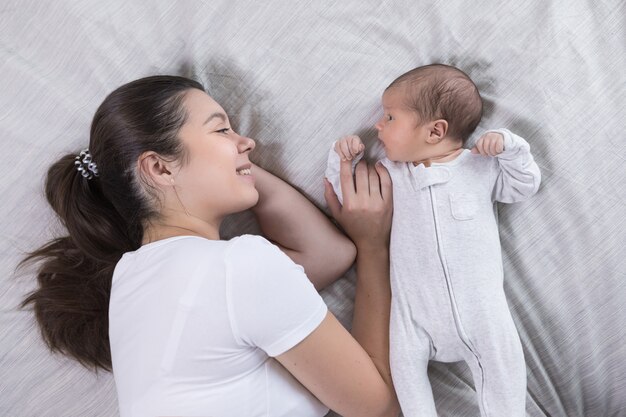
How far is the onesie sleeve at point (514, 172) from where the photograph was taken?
4.03 ft

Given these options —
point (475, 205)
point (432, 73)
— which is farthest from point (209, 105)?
point (475, 205)

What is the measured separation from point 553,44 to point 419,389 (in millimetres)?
872

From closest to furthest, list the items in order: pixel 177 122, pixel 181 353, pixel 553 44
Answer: pixel 181 353 → pixel 177 122 → pixel 553 44

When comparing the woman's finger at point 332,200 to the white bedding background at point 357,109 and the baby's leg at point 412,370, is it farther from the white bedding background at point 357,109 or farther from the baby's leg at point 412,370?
the baby's leg at point 412,370

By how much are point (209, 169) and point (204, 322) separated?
1.08ft

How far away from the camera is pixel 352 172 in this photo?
1430mm

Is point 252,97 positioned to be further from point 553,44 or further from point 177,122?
point 553,44

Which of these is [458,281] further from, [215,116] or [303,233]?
[215,116]

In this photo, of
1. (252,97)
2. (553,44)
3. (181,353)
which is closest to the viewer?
(181,353)

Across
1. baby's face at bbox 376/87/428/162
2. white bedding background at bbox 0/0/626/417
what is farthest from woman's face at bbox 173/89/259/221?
baby's face at bbox 376/87/428/162

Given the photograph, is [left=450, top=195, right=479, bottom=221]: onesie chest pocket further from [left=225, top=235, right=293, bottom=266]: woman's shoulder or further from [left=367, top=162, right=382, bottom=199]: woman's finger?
[left=225, top=235, right=293, bottom=266]: woman's shoulder

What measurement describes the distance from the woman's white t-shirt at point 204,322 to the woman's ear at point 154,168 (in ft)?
0.46

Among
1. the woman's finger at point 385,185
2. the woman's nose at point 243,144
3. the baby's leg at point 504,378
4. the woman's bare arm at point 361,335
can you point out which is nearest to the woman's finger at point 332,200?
the woman's bare arm at point 361,335

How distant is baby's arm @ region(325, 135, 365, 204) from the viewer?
137cm
